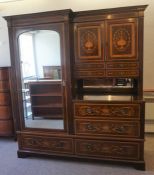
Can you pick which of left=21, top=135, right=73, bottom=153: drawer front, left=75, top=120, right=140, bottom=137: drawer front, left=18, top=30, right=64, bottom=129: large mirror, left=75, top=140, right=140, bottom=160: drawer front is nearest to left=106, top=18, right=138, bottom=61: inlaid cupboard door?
left=18, top=30, right=64, bottom=129: large mirror

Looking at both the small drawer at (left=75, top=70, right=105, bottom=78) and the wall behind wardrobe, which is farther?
the wall behind wardrobe

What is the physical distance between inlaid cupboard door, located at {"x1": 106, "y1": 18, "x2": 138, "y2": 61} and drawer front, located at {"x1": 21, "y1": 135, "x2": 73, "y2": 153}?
1304 millimetres

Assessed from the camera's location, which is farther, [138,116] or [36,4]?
[36,4]

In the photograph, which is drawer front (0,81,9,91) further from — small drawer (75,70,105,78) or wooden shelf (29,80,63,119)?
small drawer (75,70,105,78)

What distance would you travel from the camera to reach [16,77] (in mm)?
2750

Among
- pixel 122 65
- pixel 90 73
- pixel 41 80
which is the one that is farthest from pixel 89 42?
pixel 41 80

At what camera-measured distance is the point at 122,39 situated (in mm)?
2422

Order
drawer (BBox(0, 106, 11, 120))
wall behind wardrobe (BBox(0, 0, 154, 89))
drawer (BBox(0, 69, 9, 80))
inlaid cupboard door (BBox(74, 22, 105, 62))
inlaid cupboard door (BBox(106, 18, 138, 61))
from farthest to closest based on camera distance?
drawer (BBox(0, 106, 11, 120)), drawer (BBox(0, 69, 9, 80)), wall behind wardrobe (BBox(0, 0, 154, 89)), inlaid cupboard door (BBox(74, 22, 105, 62)), inlaid cupboard door (BBox(106, 18, 138, 61))

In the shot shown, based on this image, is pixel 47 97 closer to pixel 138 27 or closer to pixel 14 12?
pixel 138 27

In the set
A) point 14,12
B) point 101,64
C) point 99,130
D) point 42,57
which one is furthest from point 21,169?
point 14,12

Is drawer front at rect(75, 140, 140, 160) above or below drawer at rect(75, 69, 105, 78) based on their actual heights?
below

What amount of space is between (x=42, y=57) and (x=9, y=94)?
3.44 feet

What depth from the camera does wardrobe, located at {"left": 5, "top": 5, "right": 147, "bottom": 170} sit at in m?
2.41

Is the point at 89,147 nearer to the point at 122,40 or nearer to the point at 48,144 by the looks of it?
the point at 48,144
